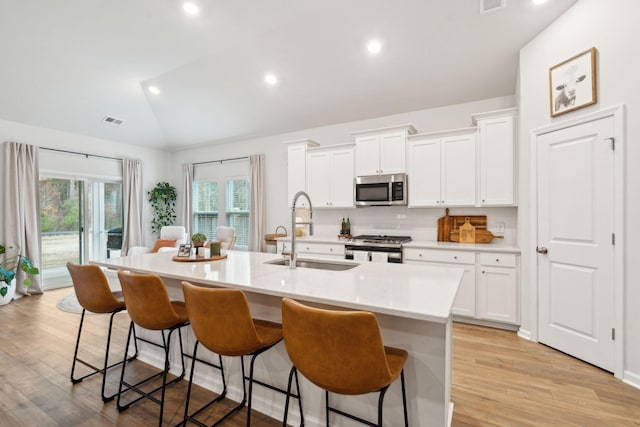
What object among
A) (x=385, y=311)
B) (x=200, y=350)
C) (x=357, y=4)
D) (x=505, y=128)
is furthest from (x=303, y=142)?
(x=385, y=311)

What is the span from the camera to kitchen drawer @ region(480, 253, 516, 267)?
11.2 feet

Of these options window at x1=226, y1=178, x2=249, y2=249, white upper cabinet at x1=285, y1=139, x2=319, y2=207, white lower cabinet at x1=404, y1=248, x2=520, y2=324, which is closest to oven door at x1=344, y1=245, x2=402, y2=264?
white lower cabinet at x1=404, y1=248, x2=520, y2=324

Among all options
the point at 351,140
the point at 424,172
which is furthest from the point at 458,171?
the point at 351,140

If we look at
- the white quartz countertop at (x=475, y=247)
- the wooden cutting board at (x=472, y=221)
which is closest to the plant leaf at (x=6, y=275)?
the white quartz countertop at (x=475, y=247)

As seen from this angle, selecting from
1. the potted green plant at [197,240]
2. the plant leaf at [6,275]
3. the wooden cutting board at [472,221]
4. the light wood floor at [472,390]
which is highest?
the wooden cutting board at [472,221]

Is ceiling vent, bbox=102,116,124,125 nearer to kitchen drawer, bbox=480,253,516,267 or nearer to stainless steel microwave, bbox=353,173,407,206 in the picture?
stainless steel microwave, bbox=353,173,407,206

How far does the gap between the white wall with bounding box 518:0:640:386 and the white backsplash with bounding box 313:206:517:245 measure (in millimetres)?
680

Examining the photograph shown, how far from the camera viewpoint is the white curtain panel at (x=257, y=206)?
19.2ft

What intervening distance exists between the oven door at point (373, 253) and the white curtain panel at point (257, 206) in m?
2.10

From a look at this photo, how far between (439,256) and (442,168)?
1.11 metres

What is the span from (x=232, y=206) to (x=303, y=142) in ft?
7.78

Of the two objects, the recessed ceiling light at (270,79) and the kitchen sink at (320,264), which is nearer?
the kitchen sink at (320,264)

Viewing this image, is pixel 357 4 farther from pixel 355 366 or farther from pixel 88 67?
pixel 88 67

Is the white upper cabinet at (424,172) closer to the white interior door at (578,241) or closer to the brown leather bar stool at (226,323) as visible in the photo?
the white interior door at (578,241)
